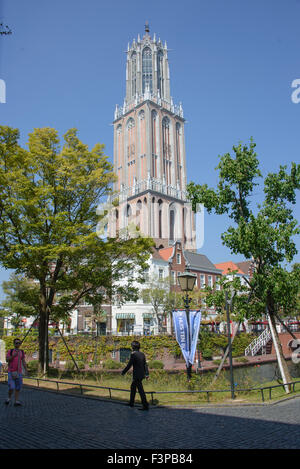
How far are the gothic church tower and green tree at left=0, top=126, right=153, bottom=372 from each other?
141 ft

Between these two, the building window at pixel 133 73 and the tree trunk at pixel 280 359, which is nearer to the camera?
the tree trunk at pixel 280 359

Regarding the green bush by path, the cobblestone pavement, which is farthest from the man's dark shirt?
the green bush by path

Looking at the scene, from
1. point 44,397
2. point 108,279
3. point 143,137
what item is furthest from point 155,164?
point 44,397

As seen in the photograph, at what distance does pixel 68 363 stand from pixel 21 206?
16.5m

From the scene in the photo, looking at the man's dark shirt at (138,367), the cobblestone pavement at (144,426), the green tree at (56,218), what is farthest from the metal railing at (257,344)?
the man's dark shirt at (138,367)

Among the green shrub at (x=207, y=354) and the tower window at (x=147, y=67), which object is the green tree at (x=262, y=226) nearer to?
the green shrub at (x=207, y=354)

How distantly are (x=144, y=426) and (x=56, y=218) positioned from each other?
11.3 m

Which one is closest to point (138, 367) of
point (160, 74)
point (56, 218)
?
point (56, 218)

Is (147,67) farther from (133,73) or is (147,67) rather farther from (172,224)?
(172,224)

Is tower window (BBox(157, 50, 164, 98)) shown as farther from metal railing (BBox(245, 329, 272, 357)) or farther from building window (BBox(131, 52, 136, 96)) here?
metal railing (BBox(245, 329, 272, 357))

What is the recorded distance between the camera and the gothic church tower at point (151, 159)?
66562mm

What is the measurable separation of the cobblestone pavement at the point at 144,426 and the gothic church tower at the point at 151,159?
53525 millimetres

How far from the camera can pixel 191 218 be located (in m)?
71.1

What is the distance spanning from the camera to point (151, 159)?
2758 inches
